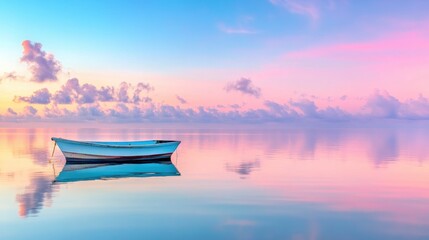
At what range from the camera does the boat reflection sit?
33219 millimetres

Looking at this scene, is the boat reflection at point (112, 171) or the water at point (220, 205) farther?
the boat reflection at point (112, 171)

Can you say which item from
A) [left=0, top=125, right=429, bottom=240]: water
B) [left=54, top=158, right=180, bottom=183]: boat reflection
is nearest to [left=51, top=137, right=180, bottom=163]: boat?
[left=54, top=158, right=180, bottom=183]: boat reflection

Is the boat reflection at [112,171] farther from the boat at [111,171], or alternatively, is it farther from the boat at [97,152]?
the boat at [97,152]

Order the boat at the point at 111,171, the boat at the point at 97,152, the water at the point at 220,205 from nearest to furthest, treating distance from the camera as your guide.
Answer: the water at the point at 220,205, the boat at the point at 111,171, the boat at the point at 97,152

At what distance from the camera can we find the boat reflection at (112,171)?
109ft

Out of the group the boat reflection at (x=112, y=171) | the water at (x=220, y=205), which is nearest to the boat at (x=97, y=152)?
the boat reflection at (x=112, y=171)

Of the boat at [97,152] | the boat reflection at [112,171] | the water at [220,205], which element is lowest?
the boat reflection at [112,171]

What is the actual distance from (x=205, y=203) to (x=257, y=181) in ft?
30.2

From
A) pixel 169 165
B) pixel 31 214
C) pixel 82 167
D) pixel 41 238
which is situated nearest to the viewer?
pixel 41 238

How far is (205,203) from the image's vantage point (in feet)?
74.1

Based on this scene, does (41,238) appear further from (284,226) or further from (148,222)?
(284,226)

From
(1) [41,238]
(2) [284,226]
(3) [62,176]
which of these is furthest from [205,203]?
(3) [62,176]

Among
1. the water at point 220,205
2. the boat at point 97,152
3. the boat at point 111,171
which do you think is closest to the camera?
the water at point 220,205

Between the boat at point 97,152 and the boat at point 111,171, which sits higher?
the boat at point 97,152
